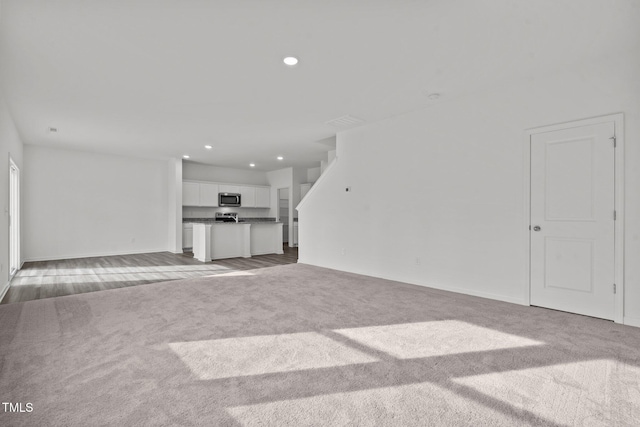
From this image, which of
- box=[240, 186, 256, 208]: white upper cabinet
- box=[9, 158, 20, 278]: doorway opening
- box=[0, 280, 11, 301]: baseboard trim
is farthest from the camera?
box=[240, 186, 256, 208]: white upper cabinet

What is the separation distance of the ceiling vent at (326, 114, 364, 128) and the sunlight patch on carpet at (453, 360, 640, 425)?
4159mm

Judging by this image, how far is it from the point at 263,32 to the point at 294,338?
8.81 feet

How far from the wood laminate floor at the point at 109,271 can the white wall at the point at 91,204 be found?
1.56ft

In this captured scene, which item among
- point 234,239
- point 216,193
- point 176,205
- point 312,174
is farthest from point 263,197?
point 234,239

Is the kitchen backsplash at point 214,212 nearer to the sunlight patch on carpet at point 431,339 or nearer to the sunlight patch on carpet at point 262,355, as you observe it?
the sunlight patch on carpet at point 262,355

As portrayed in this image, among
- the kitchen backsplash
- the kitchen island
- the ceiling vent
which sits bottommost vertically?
the kitchen island

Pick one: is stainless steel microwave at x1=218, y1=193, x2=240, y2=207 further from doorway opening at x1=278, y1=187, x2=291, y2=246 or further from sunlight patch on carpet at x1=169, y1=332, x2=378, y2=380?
sunlight patch on carpet at x1=169, y1=332, x2=378, y2=380

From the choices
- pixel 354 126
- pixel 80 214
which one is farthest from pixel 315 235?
pixel 80 214

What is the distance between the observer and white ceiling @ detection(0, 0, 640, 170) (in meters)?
2.49

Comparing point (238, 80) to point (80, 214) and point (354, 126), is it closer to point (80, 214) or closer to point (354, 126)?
point (354, 126)

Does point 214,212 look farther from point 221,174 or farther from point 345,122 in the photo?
point 345,122

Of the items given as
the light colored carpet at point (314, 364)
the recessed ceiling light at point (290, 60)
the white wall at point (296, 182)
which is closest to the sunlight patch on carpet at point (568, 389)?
the light colored carpet at point (314, 364)

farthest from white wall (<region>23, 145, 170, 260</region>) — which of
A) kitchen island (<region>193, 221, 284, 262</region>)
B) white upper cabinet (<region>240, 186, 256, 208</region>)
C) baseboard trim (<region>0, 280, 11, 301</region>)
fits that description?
baseboard trim (<region>0, 280, 11, 301</region>)

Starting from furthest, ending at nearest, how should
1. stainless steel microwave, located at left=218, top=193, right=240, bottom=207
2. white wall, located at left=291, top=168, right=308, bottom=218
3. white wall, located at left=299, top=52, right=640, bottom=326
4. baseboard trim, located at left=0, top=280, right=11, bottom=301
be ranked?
white wall, located at left=291, top=168, right=308, bottom=218 < stainless steel microwave, located at left=218, top=193, right=240, bottom=207 < baseboard trim, located at left=0, top=280, right=11, bottom=301 < white wall, located at left=299, top=52, right=640, bottom=326
